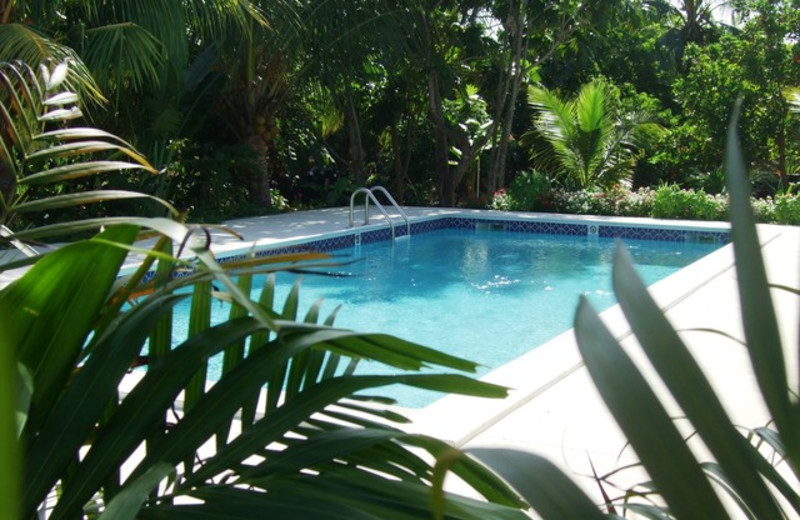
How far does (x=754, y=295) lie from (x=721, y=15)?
1100 inches

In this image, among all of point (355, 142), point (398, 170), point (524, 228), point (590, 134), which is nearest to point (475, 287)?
point (524, 228)

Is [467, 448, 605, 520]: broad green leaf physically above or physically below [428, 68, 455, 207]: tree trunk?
below

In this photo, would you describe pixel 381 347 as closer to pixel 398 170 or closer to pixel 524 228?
pixel 524 228

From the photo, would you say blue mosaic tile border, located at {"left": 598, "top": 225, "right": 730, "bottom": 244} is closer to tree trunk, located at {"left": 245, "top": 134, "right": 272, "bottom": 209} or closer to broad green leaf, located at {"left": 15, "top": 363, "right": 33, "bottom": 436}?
tree trunk, located at {"left": 245, "top": 134, "right": 272, "bottom": 209}

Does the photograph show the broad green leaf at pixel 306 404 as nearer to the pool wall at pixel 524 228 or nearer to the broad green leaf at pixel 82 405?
the broad green leaf at pixel 82 405

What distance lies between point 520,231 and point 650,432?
12.5 m

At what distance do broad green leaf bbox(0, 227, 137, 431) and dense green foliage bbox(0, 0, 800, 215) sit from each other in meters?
9.51

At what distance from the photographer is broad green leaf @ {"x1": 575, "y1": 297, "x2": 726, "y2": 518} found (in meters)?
0.40

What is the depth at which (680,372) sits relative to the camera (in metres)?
0.43

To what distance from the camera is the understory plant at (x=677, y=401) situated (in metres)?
0.40

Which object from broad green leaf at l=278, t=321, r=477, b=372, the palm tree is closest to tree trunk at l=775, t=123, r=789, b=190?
the palm tree

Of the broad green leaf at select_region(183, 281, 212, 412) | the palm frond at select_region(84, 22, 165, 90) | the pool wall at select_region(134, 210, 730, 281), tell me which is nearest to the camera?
→ the broad green leaf at select_region(183, 281, 212, 412)

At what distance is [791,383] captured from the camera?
463 millimetres

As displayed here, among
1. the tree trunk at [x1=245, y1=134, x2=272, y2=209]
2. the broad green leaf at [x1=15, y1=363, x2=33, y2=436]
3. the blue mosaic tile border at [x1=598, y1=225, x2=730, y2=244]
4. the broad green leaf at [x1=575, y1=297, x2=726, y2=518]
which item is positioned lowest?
the blue mosaic tile border at [x1=598, y1=225, x2=730, y2=244]
